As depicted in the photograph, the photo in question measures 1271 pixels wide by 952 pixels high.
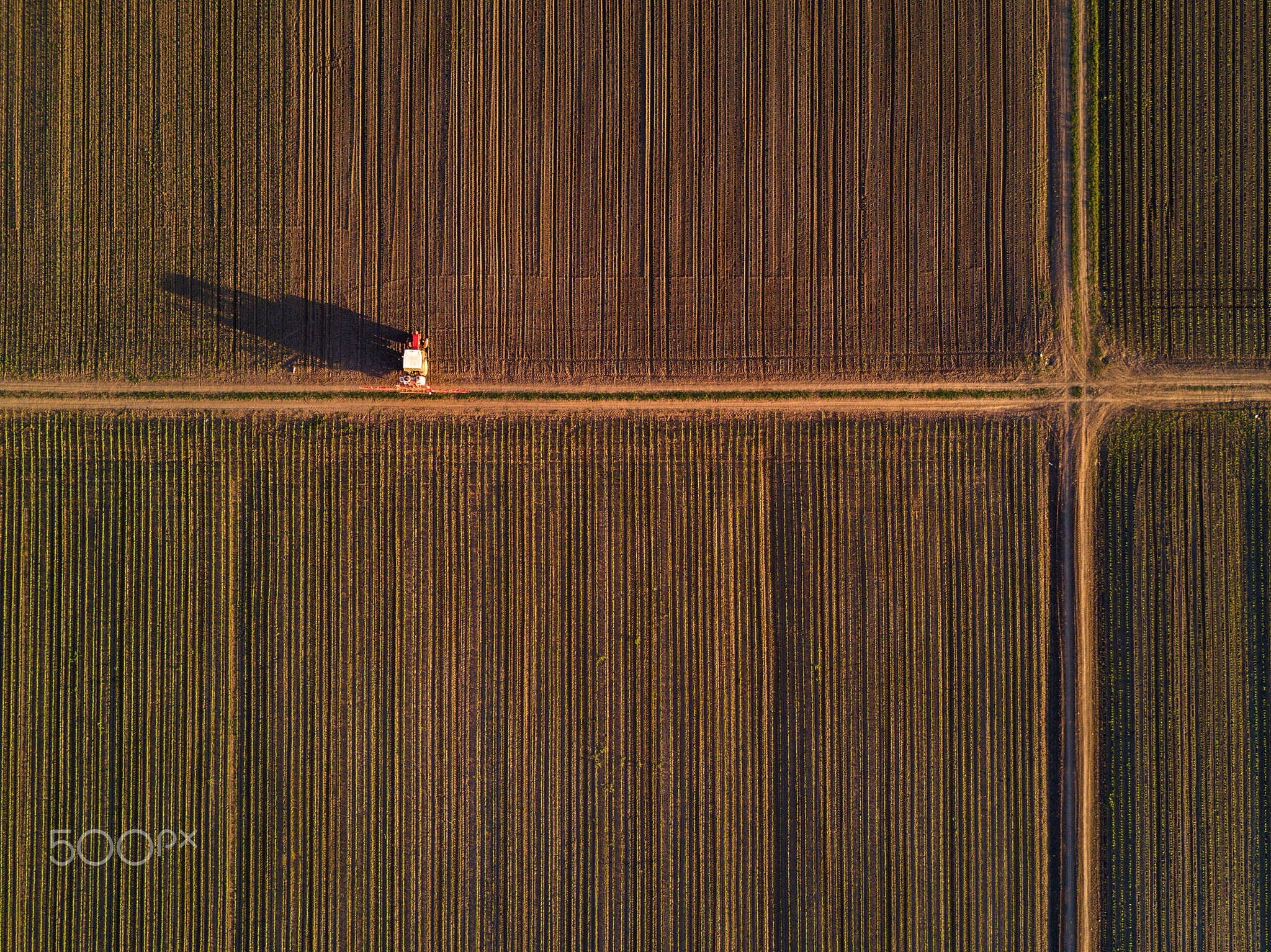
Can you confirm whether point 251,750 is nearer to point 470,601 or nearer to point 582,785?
point 470,601

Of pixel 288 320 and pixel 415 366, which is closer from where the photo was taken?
pixel 415 366

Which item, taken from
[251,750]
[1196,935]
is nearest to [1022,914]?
[1196,935]

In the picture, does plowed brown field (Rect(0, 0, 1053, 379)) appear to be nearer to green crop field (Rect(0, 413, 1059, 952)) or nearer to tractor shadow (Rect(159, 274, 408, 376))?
tractor shadow (Rect(159, 274, 408, 376))

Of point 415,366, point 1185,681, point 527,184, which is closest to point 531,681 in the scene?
point 415,366

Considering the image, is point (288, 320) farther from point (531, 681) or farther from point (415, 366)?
point (531, 681)

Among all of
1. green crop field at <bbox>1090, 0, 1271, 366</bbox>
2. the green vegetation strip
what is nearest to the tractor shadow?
the green vegetation strip
